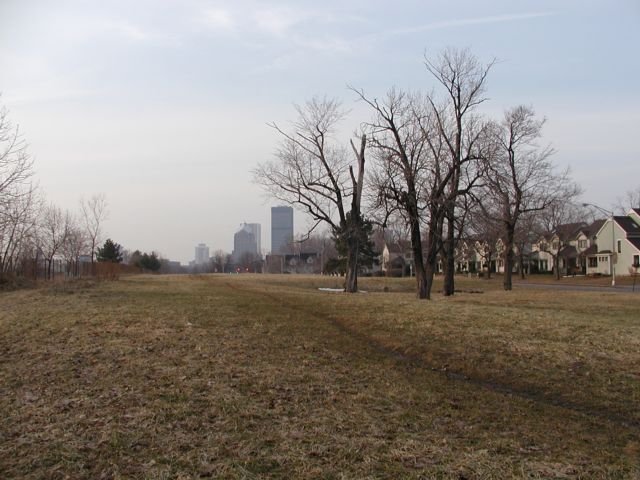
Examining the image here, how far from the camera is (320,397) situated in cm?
682

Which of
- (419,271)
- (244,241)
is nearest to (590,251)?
(419,271)

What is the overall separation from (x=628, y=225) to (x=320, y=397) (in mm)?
65154

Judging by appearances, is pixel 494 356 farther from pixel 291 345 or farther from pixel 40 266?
pixel 40 266

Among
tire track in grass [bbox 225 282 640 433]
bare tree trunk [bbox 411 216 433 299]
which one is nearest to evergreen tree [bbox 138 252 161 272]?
bare tree trunk [bbox 411 216 433 299]

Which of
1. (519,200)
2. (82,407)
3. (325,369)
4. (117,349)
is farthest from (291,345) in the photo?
(519,200)

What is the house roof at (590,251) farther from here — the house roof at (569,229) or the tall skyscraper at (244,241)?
the tall skyscraper at (244,241)

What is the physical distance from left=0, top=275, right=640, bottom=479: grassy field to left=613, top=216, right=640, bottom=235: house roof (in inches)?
2129

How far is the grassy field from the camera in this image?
15.4 feet

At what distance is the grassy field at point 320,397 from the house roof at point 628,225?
177 ft

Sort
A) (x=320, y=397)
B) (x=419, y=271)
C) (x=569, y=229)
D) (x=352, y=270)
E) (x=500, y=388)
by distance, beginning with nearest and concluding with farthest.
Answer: (x=320, y=397) < (x=500, y=388) < (x=419, y=271) < (x=352, y=270) < (x=569, y=229)

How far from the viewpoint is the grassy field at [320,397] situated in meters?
4.71

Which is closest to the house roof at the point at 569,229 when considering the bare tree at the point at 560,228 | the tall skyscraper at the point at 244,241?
the bare tree at the point at 560,228

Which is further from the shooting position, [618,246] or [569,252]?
[569,252]

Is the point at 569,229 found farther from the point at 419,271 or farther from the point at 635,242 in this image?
the point at 419,271
